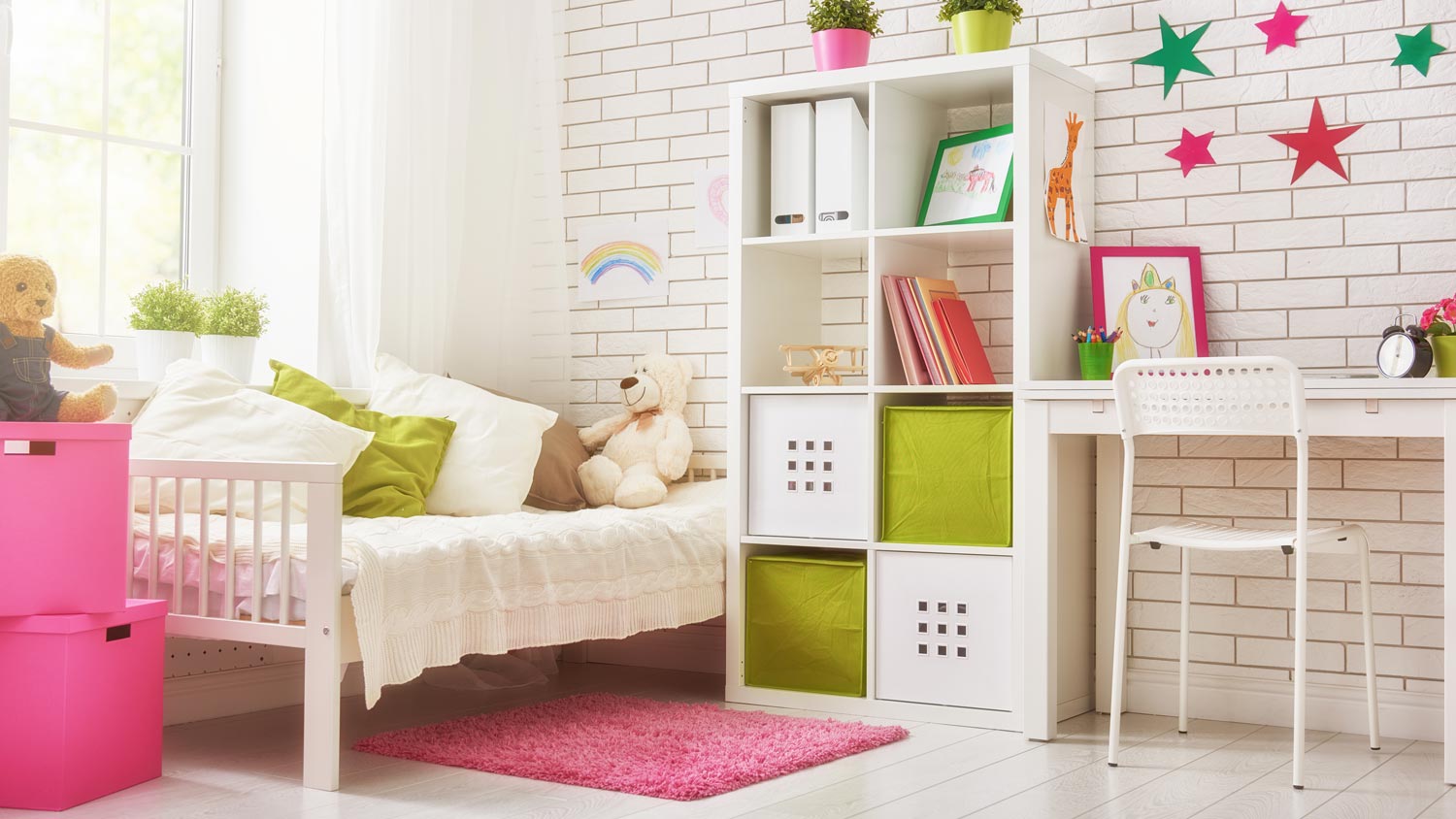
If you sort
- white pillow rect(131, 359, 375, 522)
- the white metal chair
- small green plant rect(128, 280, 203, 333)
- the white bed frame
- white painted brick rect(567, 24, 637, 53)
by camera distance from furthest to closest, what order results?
white painted brick rect(567, 24, 637, 53), small green plant rect(128, 280, 203, 333), white pillow rect(131, 359, 375, 522), the white metal chair, the white bed frame

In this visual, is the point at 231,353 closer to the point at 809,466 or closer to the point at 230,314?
the point at 230,314

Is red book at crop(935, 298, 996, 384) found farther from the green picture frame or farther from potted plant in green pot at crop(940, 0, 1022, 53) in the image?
potted plant in green pot at crop(940, 0, 1022, 53)

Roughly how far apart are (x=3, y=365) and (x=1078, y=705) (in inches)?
90.6

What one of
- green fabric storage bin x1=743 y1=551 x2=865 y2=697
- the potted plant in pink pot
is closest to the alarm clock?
green fabric storage bin x1=743 y1=551 x2=865 y2=697

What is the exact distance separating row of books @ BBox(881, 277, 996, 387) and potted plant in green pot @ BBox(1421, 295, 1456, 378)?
92cm

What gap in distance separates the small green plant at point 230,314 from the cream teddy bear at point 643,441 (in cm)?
88

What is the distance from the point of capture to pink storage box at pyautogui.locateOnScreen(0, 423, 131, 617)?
226 centimetres

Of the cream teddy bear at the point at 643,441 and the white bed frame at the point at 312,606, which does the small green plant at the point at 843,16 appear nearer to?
the cream teddy bear at the point at 643,441

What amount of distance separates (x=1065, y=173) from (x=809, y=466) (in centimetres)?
87

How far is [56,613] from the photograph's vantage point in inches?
90.4

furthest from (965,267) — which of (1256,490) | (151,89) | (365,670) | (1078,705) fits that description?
(151,89)

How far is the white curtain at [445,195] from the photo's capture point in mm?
3588

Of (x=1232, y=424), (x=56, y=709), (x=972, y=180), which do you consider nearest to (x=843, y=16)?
(x=972, y=180)

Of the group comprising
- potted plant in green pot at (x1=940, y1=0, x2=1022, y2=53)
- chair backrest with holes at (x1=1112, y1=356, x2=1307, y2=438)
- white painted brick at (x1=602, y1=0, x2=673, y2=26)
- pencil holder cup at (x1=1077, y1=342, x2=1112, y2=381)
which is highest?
white painted brick at (x1=602, y1=0, x2=673, y2=26)
